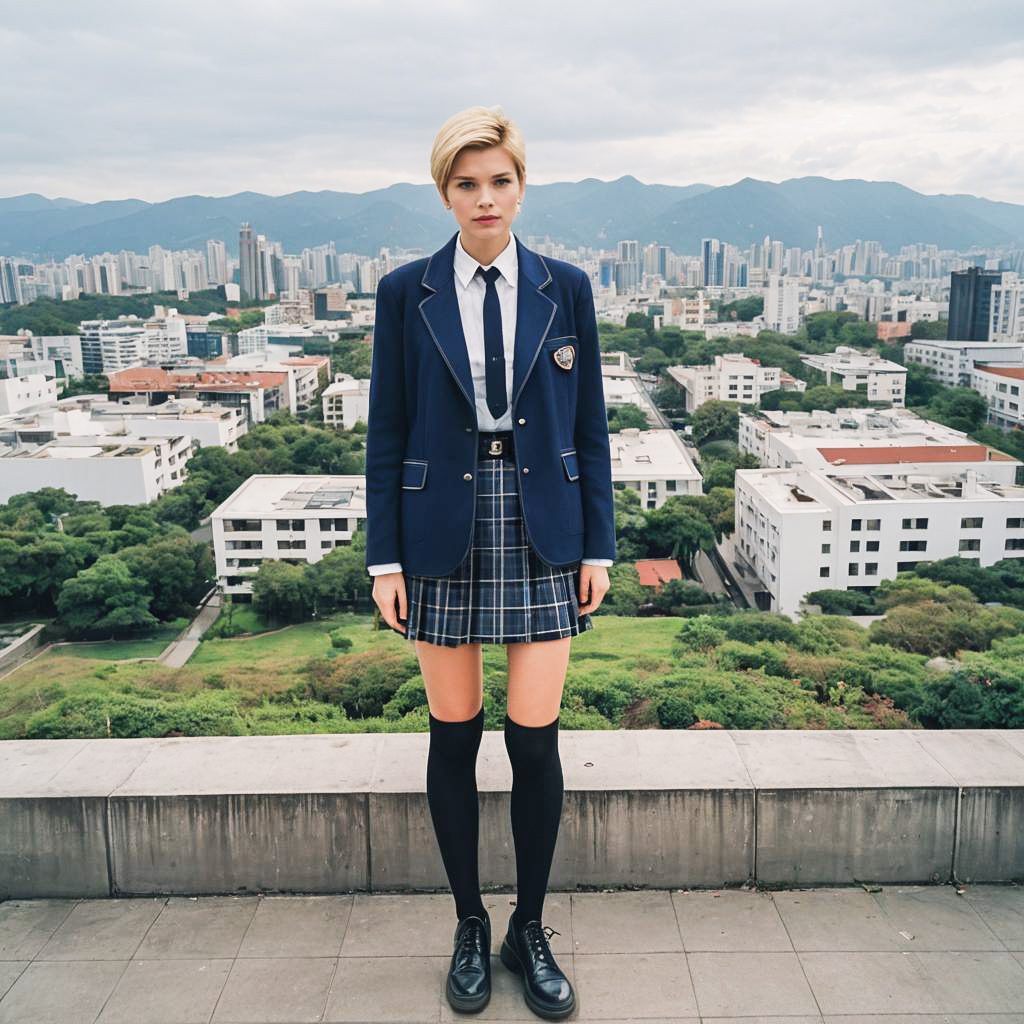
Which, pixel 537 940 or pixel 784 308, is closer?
pixel 537 940

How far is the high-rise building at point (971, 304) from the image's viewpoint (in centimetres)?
3919

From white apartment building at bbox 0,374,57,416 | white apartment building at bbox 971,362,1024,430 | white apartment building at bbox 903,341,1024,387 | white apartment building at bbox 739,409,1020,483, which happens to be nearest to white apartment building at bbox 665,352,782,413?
white apartment building at bbox 739,409,1020,483

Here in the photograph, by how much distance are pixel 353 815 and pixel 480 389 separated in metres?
0.60

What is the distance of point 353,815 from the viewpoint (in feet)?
4.38

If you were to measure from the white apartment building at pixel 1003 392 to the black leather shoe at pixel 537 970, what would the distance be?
2729cm

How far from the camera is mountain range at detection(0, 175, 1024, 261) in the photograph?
123 metres

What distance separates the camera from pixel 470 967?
3.65 feet

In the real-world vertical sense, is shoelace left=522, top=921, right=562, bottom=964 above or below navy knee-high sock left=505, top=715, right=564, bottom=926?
below

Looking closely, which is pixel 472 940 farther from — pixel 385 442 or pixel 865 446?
pixel 865 446

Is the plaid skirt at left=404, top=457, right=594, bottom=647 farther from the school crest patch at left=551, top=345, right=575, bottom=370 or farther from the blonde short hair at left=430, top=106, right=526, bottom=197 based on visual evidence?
the blonde short hair at left=430, top=106, right=526, bottom=197

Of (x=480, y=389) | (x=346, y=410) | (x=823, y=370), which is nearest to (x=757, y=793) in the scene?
(x=480, y=389)

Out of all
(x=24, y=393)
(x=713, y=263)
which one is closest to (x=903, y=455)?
(x=24, y=393)

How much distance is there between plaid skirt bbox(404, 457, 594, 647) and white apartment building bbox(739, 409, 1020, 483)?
14.8 metres

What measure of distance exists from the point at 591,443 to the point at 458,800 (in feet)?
1.39
